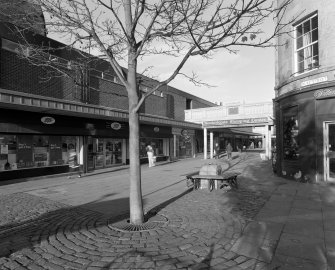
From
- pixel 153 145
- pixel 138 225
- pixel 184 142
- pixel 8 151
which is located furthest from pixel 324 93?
pixel 184 142

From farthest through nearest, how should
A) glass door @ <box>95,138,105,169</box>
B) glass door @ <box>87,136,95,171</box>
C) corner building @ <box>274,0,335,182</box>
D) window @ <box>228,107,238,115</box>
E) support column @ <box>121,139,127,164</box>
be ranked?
window @ <box>228,107,238,115</box> < support column @ <box>121,139,127,164</box> < glass door @ <box>95,138,105,169</box> < glass door @ <box>87,136,95,171</box> < corner building @ <box>274,0,335,182</box>

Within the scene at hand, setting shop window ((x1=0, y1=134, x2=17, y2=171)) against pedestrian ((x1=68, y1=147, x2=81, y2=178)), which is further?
pedestrian ((x1=68, y1=147, x2=81, y2=178))

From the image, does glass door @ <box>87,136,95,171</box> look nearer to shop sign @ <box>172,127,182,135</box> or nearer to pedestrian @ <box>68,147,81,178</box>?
pedestrian @ <box>68,147,81,178</box>

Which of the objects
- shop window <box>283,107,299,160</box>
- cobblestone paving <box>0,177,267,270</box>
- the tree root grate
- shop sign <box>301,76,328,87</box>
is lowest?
cobblestone paving <box>0,177,267,270</box>

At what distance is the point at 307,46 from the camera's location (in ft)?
35.4

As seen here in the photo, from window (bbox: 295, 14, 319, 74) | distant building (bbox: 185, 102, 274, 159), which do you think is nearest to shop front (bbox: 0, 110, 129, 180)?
distant building (bbox: 185, 102, 274, 159)

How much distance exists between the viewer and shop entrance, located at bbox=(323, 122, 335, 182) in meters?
9.81

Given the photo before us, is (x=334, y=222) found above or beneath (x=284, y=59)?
beneath

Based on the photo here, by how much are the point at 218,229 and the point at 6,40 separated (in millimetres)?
12401

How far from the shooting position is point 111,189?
10133mm

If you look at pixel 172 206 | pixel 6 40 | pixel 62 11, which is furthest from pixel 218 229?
pixel 6 40

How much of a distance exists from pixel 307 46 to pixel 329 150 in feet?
13.1

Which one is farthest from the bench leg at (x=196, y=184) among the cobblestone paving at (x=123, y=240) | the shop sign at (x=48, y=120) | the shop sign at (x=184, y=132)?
the shop sign at (x=184, y=132)

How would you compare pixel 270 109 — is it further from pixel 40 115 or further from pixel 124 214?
pixel 124 214
